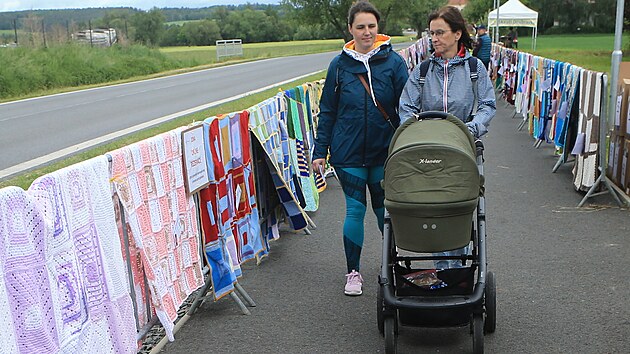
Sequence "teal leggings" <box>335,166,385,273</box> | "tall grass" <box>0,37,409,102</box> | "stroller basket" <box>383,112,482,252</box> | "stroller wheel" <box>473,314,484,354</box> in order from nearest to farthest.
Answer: "stroller basket" <box>383,112,482,252</box> < "stroller wheel" <box>473,314,484,354</box> < "teal leggings" <box>335,166,385,273</box> < "tall grass" <box>0,37,409,102</box>

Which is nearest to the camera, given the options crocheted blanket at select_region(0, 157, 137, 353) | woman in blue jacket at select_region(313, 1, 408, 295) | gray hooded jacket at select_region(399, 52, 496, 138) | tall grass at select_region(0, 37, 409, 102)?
crocheted blanket at select_region(0, 157, 137, 353)

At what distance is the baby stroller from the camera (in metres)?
4.26

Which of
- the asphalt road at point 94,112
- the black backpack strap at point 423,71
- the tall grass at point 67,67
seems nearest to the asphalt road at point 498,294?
the black backpack strap at point 423,71

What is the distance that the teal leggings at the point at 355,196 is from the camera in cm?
566

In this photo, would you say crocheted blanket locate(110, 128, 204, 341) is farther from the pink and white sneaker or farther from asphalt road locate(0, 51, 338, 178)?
asphalt road locate(0, 51, 338, 178)

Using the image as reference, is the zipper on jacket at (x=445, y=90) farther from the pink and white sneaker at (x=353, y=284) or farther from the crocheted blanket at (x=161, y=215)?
the crocheted blanket at (x=161, y=215)

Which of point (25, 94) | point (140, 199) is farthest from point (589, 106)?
point (25, 94)

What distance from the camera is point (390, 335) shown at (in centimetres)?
446

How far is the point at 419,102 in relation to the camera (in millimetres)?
5191

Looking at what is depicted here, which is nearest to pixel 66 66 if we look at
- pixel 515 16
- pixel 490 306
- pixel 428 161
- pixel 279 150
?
A: pixel 279 150

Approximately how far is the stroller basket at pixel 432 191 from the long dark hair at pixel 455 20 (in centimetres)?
102

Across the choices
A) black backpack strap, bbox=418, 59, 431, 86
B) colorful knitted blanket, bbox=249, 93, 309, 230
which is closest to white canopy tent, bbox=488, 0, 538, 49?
colorful knitted blanket, bbox=249, 93, 309, 230

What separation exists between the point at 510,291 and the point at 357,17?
7.58ft

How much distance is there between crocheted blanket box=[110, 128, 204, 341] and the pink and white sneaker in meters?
1.17
